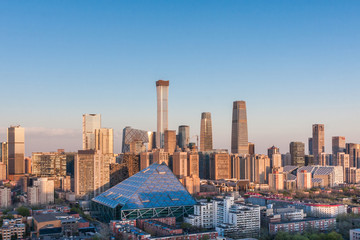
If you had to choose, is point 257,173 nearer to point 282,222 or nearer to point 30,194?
point 30,194

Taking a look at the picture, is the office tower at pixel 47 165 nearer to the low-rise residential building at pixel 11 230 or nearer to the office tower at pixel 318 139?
the low-rise residential building at pixel 11 230

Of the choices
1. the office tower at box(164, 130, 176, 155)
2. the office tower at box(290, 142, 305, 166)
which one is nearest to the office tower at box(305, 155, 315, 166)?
the office tower at box(290, 142, 305, 166)

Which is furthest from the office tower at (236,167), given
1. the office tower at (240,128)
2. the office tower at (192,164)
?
the office tower at (240,128)

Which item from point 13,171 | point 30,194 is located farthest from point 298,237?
point 13,171

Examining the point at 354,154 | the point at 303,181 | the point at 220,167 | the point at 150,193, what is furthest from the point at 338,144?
the point at 150,193

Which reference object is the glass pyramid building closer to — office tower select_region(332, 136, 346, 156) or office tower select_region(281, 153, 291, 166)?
office tower select_region(281, 153, 291, 166)
